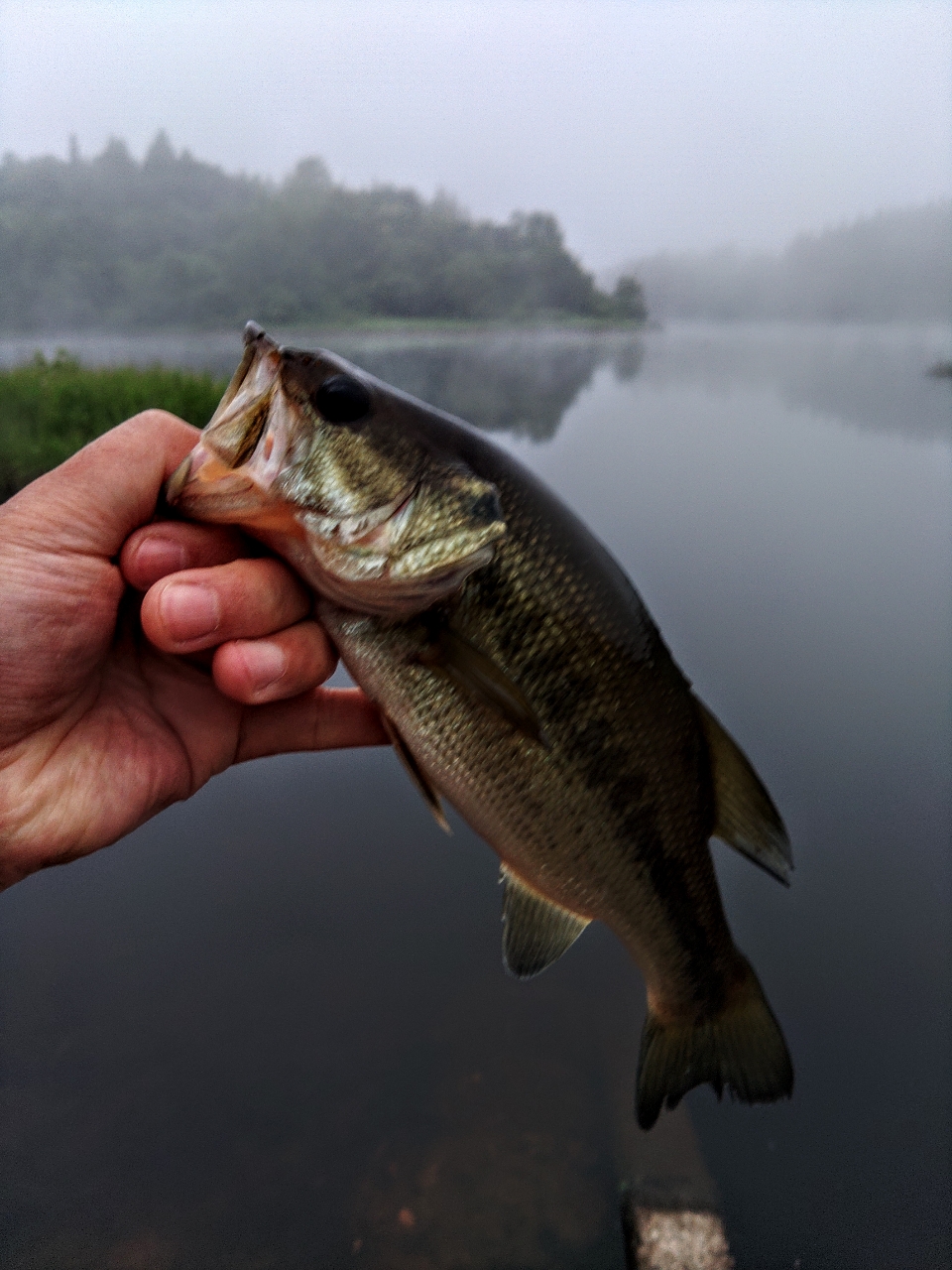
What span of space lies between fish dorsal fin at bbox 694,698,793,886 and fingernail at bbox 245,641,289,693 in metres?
0.78

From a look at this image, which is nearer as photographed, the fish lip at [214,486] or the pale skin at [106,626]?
the fish lip at [214,486]

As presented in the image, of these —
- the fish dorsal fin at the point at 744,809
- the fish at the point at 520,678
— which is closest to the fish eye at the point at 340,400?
the fish at the point at 520,678

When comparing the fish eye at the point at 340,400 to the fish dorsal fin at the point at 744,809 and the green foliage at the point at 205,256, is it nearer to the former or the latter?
the fish dorsal fin at the point at 744,809

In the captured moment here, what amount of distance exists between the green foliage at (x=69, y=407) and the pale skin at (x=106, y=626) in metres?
6.06

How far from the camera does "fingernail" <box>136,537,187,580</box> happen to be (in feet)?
3.74

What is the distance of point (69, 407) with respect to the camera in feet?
23.0

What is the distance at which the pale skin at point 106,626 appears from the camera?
1.14 metres

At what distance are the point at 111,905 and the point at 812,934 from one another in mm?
3472

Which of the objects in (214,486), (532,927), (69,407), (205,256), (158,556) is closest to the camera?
(214,486)

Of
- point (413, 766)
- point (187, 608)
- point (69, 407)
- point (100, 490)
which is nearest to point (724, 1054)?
point (413, 766)

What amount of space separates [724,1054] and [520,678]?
0.93m

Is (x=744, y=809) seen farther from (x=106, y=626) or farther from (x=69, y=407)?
(x=69, y=407)

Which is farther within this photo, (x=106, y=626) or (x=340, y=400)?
(x=106, y=626)

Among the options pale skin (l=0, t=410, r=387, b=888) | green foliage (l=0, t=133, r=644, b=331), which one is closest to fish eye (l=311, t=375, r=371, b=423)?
pale skin (l=0, t=410, r=387, b=888)
